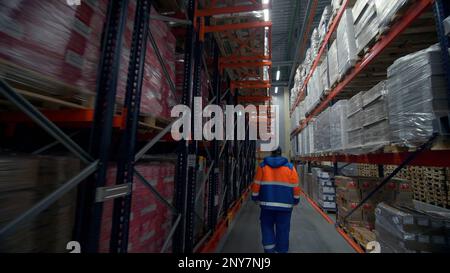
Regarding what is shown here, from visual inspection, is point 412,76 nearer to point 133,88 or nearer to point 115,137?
point 133,88

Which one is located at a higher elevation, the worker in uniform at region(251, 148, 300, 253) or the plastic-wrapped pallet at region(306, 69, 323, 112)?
the plastic-wrapped pallet at region(306, 69, 323, 112)

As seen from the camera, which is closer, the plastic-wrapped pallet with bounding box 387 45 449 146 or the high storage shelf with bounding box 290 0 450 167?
the plastic-wrapped pallet with bounding box 387 45 449 146

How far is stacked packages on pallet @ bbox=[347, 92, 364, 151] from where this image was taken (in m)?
3.12

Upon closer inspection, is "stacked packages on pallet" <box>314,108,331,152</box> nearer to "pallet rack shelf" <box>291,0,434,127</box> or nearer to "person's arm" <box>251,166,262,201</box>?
"pallet rack shelf" <box>291,0,434,127</box>

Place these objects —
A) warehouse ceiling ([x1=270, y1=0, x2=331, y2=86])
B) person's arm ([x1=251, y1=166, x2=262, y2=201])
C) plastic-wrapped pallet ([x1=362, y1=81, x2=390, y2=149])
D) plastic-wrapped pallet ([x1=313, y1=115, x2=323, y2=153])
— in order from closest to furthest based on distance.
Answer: plastic-wrapped pallet ([x1=362, y1=81, x2=390, y2=149]), person's arm ([x1=251, y1=166, x2=262, y2=201]), plastic-wrapped pallet ([x1=313, y1=115, x2=323, y2=153]), warehouse ceiling ([x1=270, y1=0, x2=331, y2=86])

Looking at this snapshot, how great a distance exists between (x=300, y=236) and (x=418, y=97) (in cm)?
354

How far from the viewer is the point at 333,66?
4.14 metres

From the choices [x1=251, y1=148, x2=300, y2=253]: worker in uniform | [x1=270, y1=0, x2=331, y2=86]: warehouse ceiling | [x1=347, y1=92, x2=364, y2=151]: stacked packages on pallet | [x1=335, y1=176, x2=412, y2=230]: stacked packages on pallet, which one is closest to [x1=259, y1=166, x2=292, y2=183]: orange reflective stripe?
[x1=251, y1=148, x2=300, y2=253]: worker in uniform

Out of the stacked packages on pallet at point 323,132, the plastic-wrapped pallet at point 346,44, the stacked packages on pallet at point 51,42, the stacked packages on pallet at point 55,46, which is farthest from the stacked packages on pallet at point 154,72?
the stacked packages on pallet at point 323,132

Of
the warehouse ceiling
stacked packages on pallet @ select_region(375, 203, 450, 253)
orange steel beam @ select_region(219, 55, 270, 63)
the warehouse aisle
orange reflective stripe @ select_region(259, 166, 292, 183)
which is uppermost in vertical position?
the warehouse ceiling

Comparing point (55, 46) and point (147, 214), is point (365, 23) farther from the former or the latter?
point (147, 214)

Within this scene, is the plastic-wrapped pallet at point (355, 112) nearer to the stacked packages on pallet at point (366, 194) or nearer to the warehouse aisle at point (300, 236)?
the stacked packages on pallet at point (366, 194)

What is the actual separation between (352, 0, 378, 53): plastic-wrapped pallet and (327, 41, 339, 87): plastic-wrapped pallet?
781 mm
